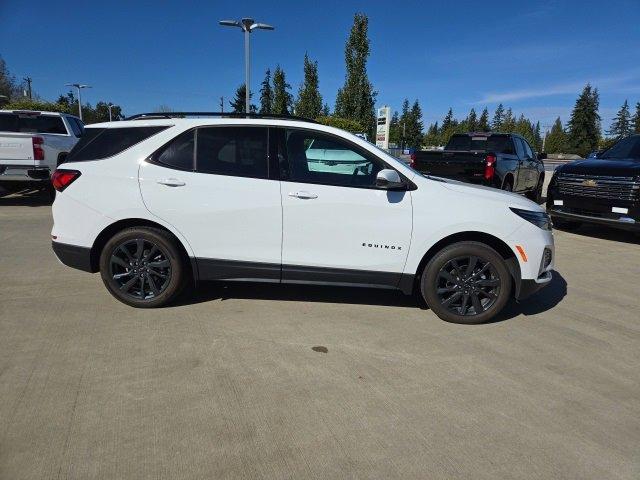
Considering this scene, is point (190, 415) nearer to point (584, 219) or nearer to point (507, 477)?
point (507, 477)

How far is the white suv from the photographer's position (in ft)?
13.1

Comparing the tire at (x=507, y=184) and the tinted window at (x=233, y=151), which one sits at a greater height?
the tinted window at (x=233, y=151)

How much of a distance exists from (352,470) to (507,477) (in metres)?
0.78

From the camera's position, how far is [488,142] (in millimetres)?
10758

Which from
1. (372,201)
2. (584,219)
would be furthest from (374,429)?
(584,219)

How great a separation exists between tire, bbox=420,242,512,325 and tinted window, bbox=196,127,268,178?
1.78 metres

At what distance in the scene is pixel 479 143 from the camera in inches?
429

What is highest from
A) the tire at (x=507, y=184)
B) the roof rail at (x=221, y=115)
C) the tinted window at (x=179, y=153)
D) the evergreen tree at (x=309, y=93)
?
the evergreen tree at (x=309, y=93)

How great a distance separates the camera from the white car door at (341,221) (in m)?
3.97

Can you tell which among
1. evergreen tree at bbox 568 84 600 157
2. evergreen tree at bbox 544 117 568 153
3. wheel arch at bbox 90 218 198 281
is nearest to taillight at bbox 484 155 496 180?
wheel arch at bbox 90 218 198 281

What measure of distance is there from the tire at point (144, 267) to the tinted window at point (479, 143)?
27.4ft

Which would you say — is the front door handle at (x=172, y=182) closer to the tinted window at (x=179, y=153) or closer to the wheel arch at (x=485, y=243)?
the tinted window at (x=179, y=153)

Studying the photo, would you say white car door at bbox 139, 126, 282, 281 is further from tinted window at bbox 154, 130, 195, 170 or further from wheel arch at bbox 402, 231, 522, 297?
wheel arch at bbox 402, 231, 522, 297

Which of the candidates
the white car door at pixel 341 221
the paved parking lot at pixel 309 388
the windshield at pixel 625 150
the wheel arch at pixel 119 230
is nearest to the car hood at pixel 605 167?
the windshield at pixel 625 150
